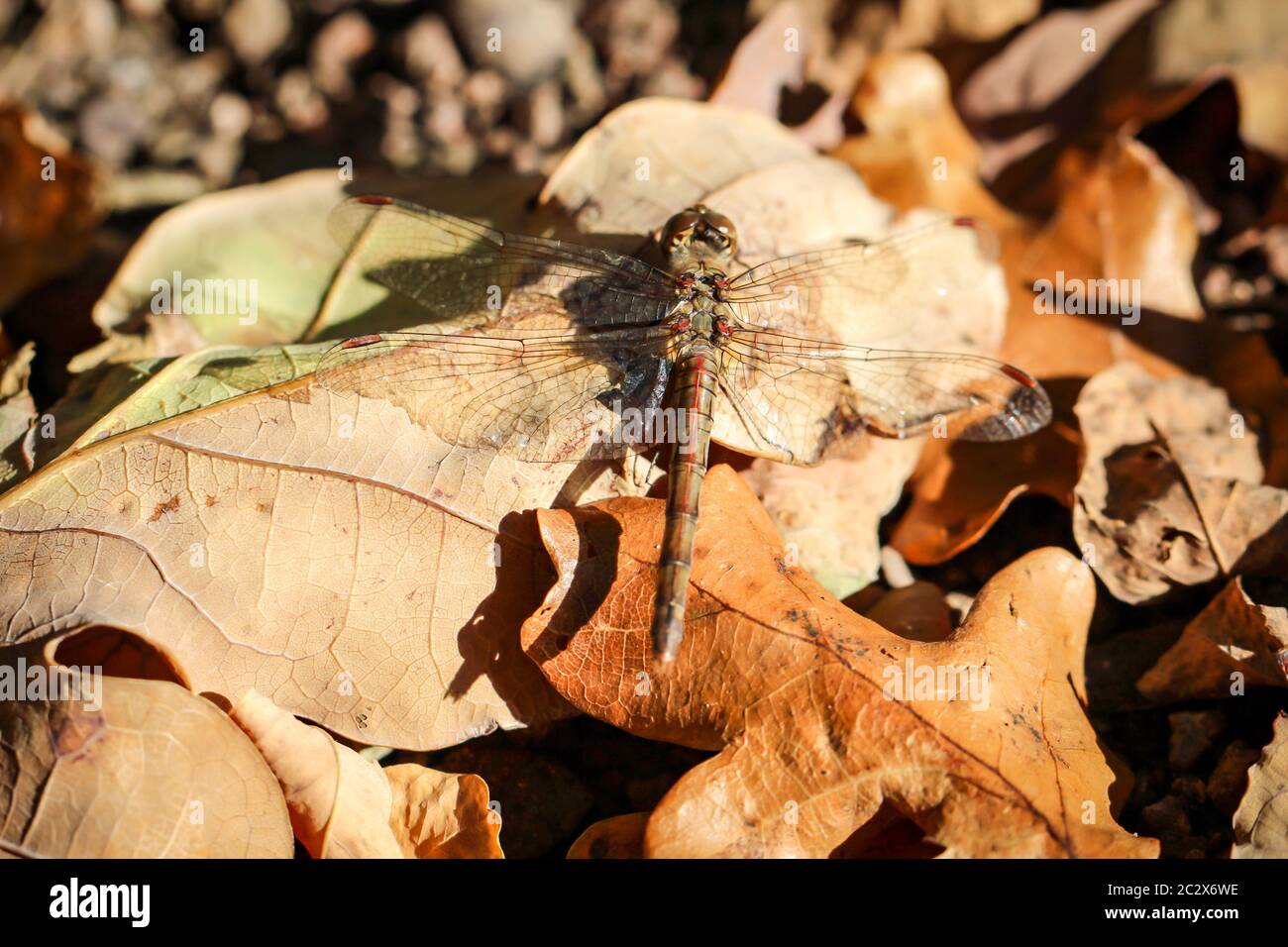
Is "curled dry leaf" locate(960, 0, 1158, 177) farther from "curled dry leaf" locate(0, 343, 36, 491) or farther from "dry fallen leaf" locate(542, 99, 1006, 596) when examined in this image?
"curled dry leaf" locate(0, 343, 36, 491)

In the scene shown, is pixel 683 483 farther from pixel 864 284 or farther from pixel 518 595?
pixel 864 284

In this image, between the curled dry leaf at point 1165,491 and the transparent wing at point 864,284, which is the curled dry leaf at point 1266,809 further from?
the transparent wing at point 864,284

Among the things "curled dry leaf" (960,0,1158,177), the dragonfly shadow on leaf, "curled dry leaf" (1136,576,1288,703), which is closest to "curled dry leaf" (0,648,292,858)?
the dragonfly shadow on leaf

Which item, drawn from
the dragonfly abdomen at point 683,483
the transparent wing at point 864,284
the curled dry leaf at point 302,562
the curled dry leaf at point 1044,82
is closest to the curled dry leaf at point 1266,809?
the dragonfly abdomen at point 683,483

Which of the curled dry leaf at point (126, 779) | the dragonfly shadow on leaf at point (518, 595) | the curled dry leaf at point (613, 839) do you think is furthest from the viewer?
the dragonfly shadow on leaf at point (518, 595)

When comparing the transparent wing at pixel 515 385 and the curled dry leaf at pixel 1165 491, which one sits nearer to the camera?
the transparent wing at pixel 515 385
